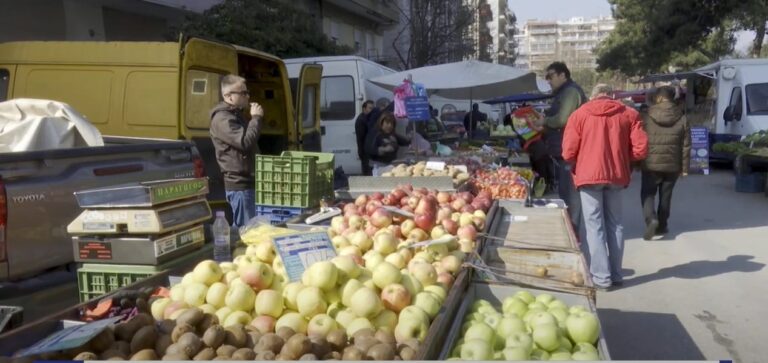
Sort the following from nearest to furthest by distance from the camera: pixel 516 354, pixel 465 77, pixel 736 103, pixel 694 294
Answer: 1. pixel 516 354
2. pixel 694 294
3. pixel 465 77
4. pixel 736 103

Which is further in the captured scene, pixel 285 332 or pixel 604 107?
pixel 604 107

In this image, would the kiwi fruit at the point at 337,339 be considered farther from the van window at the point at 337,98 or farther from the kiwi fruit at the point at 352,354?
the van window at the point at 337,98

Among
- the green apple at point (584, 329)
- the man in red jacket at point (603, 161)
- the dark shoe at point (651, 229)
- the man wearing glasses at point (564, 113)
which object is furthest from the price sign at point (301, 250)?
the dark shoe at point (651, 229)

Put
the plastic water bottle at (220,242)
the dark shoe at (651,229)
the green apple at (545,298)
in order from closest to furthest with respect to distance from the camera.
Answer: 1. the green apple at (545,298)
2. the plastic water bottle at (220,242)
3. the dark shoe at (651,229)

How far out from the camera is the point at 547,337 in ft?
8.98

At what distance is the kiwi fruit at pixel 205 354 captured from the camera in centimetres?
221

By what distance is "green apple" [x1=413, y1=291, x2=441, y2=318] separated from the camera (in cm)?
277

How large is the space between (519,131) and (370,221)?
17.5 ft

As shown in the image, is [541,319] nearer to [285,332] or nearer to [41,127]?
[285,332]

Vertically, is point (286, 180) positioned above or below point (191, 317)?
above

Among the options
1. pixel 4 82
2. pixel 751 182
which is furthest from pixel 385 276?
pixel 751 182

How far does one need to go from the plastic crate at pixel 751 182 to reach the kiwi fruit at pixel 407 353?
12.5m

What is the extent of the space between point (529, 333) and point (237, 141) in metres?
3.34

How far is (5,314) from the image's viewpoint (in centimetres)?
252
